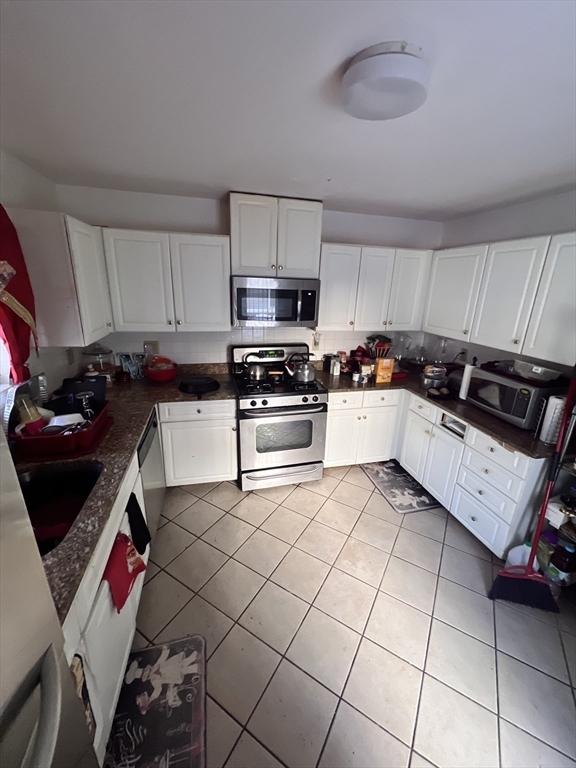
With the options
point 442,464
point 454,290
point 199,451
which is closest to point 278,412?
point 199,451

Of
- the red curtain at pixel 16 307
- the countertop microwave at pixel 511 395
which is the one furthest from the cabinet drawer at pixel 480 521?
the red curtain at pixel 16 307

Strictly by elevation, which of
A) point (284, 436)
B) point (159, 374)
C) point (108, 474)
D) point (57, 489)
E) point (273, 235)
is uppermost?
point (273, 235)

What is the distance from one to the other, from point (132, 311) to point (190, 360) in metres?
0.66

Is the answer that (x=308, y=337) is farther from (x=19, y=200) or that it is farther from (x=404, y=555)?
(x=19, y=200)

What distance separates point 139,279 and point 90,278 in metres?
0.40

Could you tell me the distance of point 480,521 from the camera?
6.97 feet

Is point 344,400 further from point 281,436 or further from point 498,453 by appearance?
point 498,453

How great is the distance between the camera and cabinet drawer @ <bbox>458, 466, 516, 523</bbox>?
192cm

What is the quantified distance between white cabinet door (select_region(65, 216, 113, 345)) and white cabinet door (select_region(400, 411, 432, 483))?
2.57m

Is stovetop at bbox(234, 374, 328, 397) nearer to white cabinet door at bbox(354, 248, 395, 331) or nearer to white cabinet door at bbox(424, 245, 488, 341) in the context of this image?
white cabinet door at bbox(354, 248, 395, 331)

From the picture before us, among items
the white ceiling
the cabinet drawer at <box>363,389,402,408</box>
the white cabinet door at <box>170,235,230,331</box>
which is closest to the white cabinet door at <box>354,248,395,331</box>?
the cabinet drawer at <box>363,389,402,408</box>

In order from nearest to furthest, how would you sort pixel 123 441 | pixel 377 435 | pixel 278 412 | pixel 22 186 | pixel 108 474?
pixel 108 474
pixel 123 441
pixel 22 186
pixel 278 412
pixel 377 435

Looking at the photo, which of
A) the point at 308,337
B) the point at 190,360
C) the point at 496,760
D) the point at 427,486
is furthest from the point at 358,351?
the point at 496,760

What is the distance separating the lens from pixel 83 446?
1.55m
